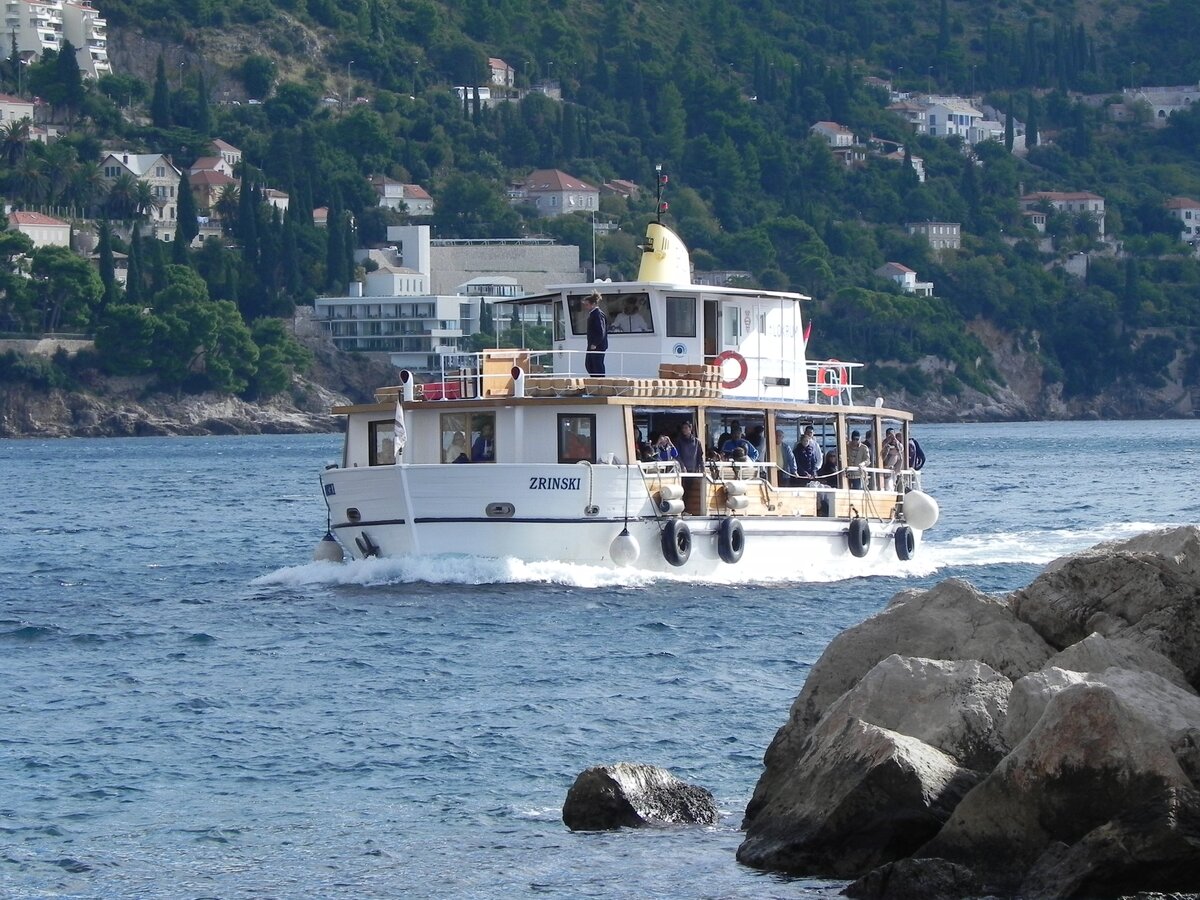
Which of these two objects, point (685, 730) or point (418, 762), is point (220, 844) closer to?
point (418, 762)

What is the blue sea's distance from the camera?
625 inches

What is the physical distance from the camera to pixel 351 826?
17078 millimetres

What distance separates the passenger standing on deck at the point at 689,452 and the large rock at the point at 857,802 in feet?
49.7

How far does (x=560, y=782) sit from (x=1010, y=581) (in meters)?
16.2

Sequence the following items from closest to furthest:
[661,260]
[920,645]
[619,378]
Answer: [920,645] → [619,378] → [661,260]

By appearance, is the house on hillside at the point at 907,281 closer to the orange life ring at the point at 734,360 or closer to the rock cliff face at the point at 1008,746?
the orange life ring at the point at 734,360

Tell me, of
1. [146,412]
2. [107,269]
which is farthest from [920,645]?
[107,269]

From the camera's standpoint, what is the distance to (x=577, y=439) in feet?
97.5

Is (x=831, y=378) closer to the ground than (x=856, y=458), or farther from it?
farther from it

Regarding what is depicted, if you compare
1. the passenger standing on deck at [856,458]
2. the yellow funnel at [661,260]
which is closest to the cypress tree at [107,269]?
the yellow funnel at [661,260]

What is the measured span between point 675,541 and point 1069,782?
1591 centimetres

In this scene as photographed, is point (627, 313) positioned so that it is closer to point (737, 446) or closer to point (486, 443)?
point (737, 446)

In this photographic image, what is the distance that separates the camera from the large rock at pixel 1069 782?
14047 mm

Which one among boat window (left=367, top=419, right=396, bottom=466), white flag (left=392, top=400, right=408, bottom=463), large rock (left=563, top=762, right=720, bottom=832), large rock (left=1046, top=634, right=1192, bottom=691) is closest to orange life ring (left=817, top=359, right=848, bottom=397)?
boat window (left=367, top=419, right=396, bottom=466)
